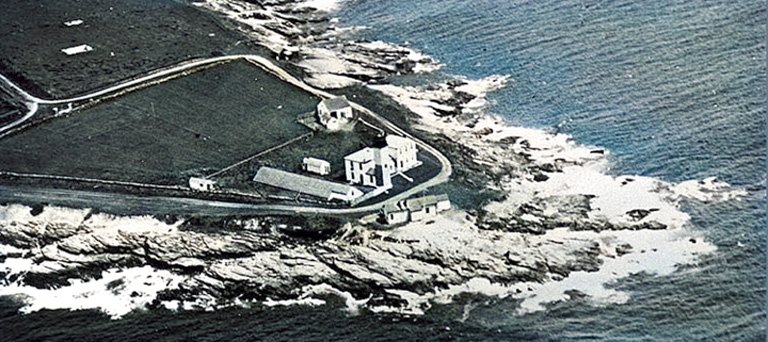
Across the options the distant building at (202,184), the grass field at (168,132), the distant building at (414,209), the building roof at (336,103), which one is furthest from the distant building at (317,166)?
the building roof at (336,103)

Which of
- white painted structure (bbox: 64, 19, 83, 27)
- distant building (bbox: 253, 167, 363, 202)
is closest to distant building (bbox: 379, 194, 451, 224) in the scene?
distant building (bbox: 253, 167, 363, 202)

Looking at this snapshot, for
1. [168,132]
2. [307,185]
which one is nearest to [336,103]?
[168,132]

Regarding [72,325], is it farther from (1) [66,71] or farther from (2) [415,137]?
(1) [66,71]

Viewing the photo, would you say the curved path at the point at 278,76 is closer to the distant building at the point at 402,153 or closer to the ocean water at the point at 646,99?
the distant building at the point at 402,153

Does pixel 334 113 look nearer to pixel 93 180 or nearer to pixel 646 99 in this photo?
pixel 93 180

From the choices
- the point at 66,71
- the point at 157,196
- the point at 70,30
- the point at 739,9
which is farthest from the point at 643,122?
the point at 70,30

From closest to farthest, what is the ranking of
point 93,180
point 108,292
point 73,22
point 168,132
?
point 108,292
point 93,180
point 168,132
point 73,22

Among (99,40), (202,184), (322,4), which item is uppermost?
(322,4)
